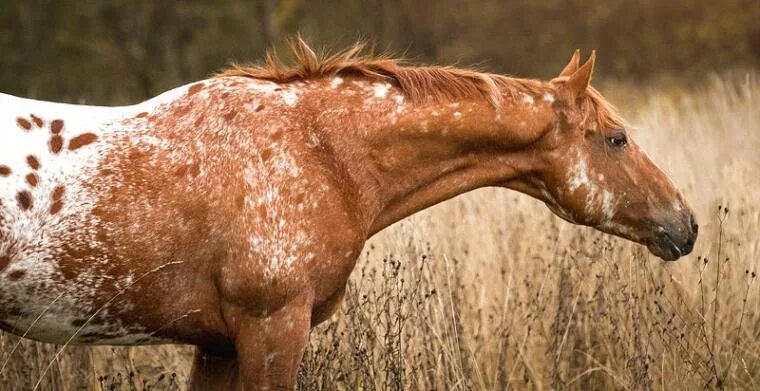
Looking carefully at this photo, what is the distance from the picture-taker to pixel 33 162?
3.75 m

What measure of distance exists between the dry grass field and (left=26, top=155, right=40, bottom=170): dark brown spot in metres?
1.28

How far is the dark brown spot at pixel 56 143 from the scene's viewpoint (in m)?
3.81

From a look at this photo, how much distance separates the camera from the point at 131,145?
154 inches

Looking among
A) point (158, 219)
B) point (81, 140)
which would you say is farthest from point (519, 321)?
point (81, 140)

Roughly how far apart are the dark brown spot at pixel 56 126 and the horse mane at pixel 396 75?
2.53ft

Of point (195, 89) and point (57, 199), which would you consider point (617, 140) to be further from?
point (57, 199)

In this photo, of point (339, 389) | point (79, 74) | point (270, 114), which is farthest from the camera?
point (79, 74)

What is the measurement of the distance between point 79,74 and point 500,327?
18.3m

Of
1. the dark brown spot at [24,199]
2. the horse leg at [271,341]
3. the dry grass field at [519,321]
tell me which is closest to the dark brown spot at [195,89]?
the dark brown spot at [24,199]

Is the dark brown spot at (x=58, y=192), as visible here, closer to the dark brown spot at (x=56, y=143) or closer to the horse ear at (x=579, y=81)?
the dark brown spot at (x=56, y=143)

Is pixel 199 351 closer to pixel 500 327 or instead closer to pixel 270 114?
pixel 270 114

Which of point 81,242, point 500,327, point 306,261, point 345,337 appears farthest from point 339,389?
point 81,242

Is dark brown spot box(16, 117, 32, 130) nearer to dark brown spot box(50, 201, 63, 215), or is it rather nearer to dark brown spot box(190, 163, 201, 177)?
dark brown spot box(50, 201, 63, 215)

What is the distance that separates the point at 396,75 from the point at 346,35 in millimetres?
18931
